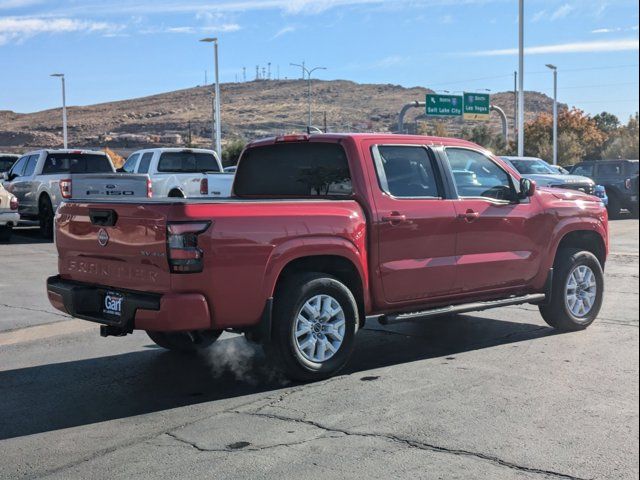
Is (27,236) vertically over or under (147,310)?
under

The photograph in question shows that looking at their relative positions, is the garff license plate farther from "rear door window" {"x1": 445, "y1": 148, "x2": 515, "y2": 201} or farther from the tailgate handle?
"rear door window" {"x1": 445, "y1": 148, "x2": 515, "y2": 201}

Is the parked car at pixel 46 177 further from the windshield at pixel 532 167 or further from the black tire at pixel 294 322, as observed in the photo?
the black tire at pixel 294 322

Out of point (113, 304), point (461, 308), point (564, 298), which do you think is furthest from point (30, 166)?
point (564, 298)

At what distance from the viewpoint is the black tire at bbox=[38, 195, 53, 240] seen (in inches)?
681

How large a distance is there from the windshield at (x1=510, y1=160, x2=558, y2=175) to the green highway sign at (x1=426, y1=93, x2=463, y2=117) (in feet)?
70.1

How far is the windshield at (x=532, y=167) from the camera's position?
71.7 feet

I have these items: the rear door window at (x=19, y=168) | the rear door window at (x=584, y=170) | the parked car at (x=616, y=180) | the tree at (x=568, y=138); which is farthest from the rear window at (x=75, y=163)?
the tree at (x=568, y=138)

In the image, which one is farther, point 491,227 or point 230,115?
point 230,115

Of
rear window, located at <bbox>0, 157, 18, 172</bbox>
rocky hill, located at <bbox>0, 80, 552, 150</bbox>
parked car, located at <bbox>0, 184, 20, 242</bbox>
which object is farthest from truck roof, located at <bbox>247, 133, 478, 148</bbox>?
rocky hill, located at <bbox>0, 80, 552, 150</bbox>

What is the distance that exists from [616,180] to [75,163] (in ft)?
54.7

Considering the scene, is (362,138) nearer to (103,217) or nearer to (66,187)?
(103,217)

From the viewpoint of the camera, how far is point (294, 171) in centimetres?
711

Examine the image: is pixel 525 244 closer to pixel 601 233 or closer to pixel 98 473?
pixel 601 233

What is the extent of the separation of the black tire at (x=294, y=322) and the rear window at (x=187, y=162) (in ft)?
41.1
